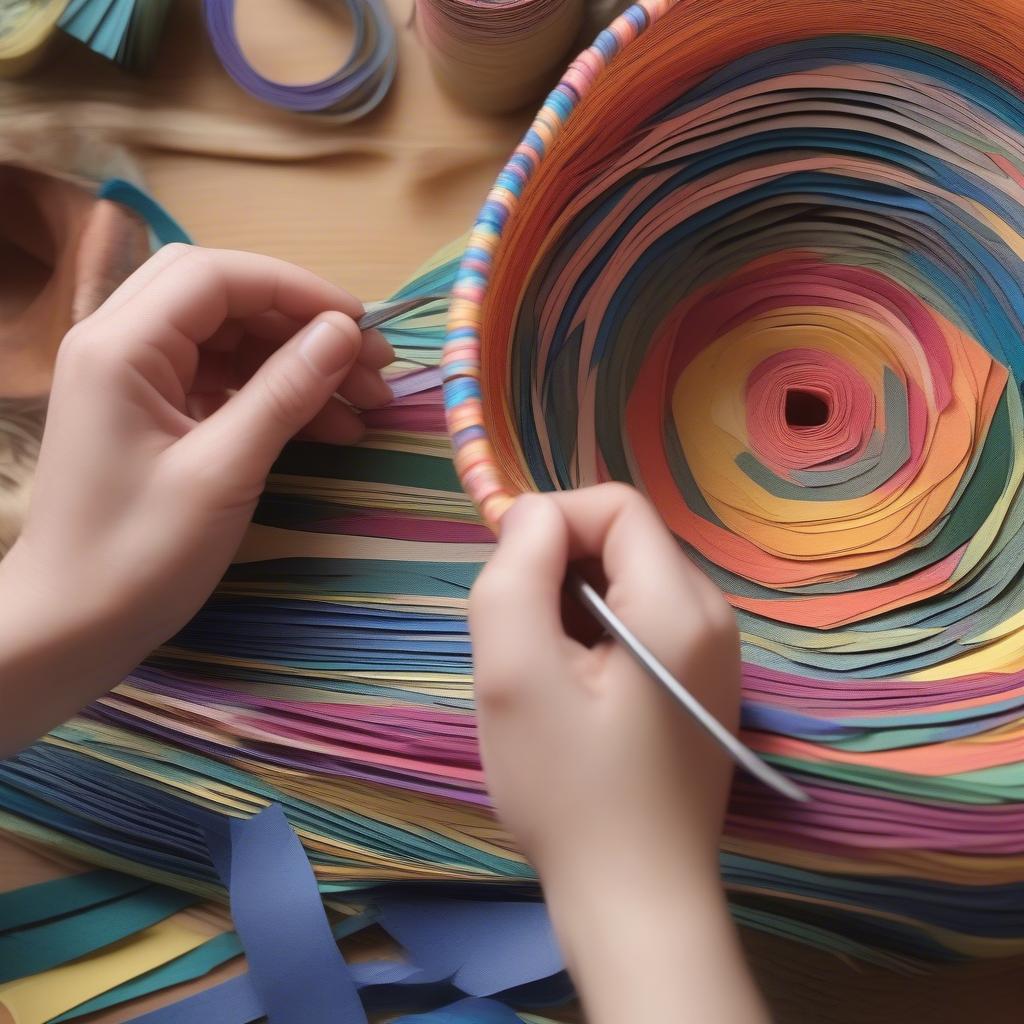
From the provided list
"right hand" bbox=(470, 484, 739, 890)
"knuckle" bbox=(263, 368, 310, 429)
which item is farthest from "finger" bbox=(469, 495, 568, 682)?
"knuckle" bbox=(263, 368, 310, 429)

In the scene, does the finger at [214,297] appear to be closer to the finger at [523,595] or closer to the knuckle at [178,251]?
the knuckle at [178,251]

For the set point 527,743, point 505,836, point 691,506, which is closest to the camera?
point 527,743

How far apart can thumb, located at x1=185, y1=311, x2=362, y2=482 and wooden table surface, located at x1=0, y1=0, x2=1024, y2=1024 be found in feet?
0.47

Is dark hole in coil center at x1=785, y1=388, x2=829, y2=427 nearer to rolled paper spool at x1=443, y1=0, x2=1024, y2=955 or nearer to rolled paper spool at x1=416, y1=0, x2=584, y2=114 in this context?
rolled paper spool at x1=443, y1=0, x2=1024, y2=955

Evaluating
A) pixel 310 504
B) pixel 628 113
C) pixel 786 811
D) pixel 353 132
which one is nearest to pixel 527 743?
pixel 786 811

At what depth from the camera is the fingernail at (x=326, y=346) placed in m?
0.55

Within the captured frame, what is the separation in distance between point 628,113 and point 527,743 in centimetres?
36

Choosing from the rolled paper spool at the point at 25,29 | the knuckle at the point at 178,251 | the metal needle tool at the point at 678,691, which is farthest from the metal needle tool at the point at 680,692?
the rolled paper spool at the point at 25,29

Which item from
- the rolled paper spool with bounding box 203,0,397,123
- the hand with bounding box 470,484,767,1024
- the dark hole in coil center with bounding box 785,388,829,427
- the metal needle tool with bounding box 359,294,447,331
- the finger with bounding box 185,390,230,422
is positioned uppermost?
the rolled paper spool with bounding box 203,0,397,123

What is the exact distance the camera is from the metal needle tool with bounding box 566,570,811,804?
1.22 ft

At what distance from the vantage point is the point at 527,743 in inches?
16.8

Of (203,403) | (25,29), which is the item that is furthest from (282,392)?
(25,29)

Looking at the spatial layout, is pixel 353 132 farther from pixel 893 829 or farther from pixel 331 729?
pixel 893 829

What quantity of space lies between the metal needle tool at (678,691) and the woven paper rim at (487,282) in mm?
54
